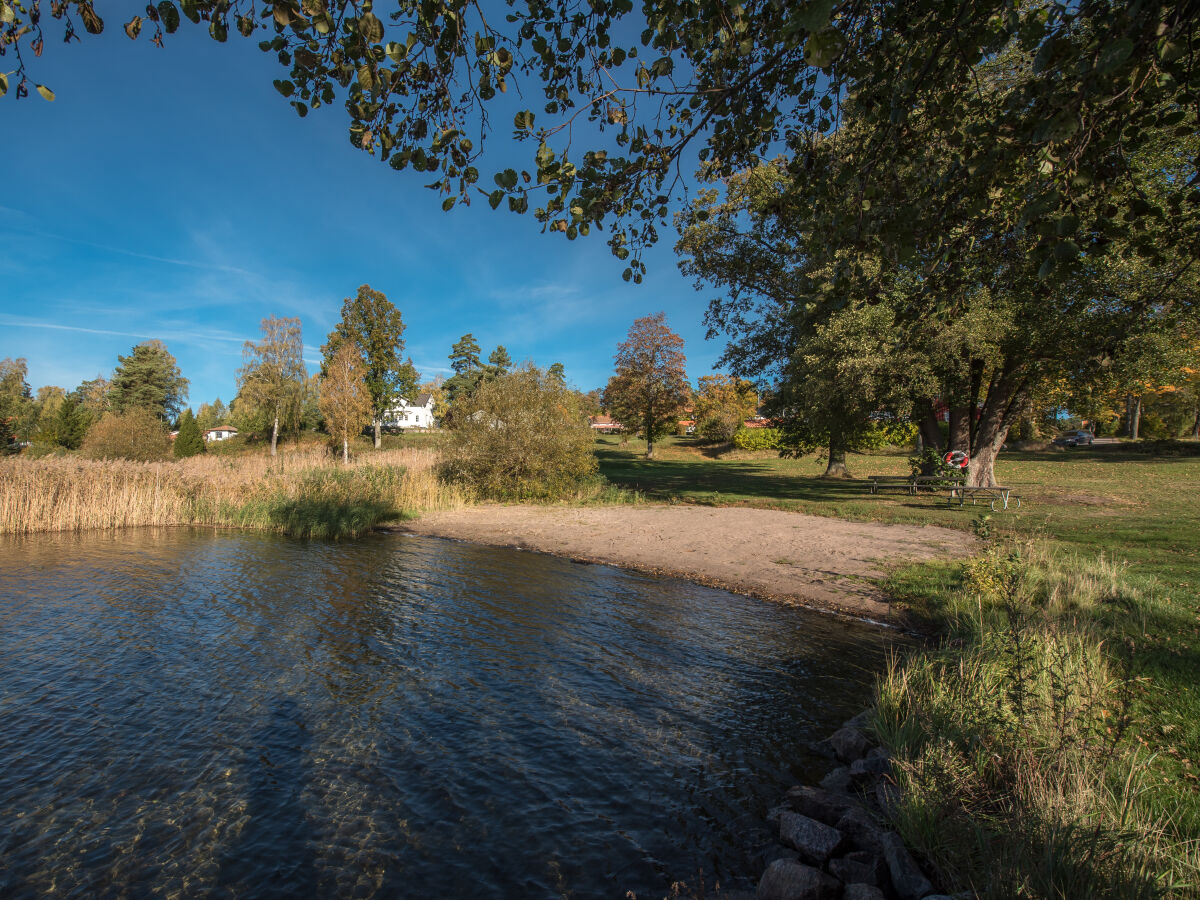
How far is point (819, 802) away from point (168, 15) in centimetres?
674

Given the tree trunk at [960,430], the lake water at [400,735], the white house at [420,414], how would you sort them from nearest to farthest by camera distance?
the lake water at [400,735], the tree trunk at [960,430], the white house at [420,414]

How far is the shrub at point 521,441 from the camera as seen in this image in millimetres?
23922

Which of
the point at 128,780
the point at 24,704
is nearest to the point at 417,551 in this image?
the point at 24,704

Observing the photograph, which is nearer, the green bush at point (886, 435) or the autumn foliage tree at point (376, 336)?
the green bush at point (886, 435)

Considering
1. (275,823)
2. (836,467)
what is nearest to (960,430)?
(836,467)

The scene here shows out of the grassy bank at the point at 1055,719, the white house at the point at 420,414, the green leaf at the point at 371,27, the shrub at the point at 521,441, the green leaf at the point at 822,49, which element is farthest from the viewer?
the white house at the point at 420,414

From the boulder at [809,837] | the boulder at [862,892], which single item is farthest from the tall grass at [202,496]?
the boulder at [862,892]

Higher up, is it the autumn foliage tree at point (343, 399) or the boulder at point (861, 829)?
the autumn foliage tree at point (343, 399)

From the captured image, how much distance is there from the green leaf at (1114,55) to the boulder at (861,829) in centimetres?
468

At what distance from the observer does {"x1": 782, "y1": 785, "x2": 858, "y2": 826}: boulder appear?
4660 millimetres

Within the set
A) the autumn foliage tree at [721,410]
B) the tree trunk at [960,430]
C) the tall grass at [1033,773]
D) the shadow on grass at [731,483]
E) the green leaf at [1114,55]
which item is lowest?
the tall grass at [1033,773]

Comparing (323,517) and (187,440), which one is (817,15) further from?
(187,440)

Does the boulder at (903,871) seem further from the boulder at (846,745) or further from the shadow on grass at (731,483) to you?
the shadow on grass at (731,483)

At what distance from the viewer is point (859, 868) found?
12.9ft
